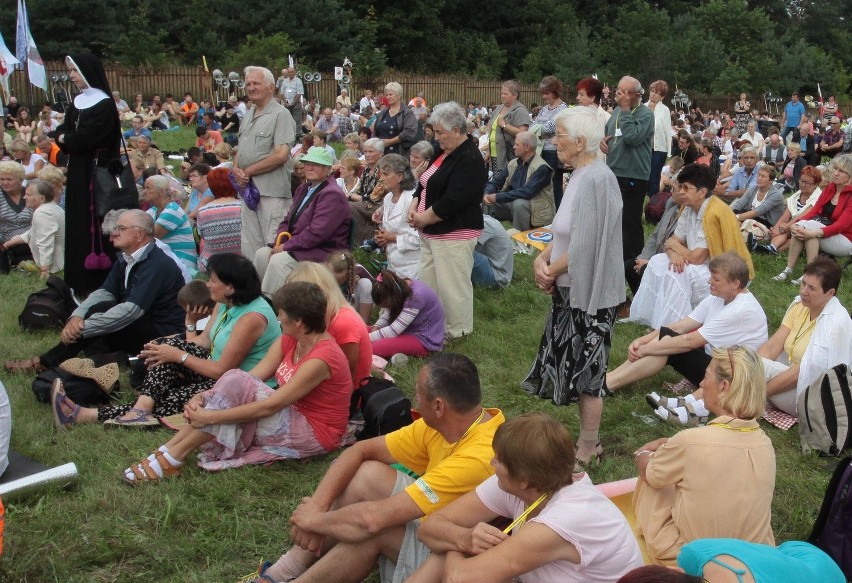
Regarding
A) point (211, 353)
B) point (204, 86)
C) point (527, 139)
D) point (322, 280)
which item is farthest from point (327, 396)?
point (204, 86)

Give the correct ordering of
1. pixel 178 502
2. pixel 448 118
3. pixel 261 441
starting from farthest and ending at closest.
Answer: pixel 448 118 → pixel 261 441 → pixel 178 502

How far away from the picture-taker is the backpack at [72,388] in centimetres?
553

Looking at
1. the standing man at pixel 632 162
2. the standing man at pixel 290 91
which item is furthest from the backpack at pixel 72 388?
the standing man at pixel 290 91

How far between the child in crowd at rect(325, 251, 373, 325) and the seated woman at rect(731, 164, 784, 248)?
496 cm

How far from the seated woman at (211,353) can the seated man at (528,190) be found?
4918mm

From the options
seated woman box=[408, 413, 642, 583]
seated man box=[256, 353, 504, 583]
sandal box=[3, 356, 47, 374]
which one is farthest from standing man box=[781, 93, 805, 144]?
seated woman box=[408, 413, 642, 583]

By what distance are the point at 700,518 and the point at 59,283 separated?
5551 mm

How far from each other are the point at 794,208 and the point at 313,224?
5668 millimetres

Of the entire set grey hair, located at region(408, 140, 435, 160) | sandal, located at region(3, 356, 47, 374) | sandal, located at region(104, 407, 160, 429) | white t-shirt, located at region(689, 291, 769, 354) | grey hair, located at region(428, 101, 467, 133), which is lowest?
sandal, located at region(3, 356, 47, 374)

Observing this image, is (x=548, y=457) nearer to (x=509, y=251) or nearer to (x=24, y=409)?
(x=24, y=409)

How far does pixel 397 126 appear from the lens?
11727 millimetres

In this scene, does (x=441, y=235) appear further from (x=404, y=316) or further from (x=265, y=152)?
(x=265, y=152)

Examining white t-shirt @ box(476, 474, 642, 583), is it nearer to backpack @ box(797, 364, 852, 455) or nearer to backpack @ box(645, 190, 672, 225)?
backpack @ box(797, 364, 852, 455)

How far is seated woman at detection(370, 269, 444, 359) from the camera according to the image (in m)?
6.41
